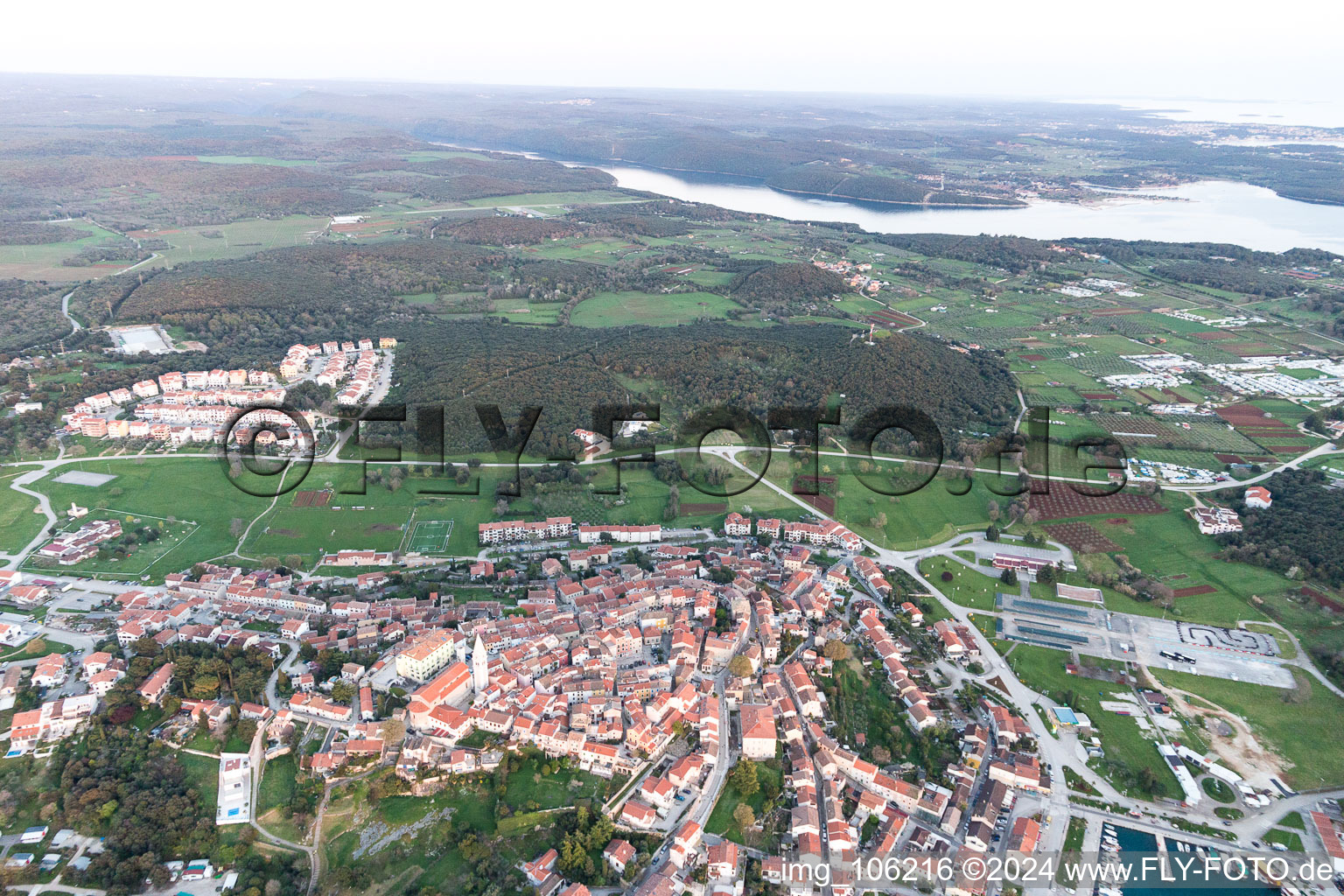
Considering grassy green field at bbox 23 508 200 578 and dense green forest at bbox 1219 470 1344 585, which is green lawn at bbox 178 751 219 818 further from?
dense green forest at bbox 1219 470 1344 585

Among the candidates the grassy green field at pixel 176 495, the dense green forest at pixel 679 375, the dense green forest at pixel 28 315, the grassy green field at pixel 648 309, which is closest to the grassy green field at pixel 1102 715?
the dense green forest at pixel 679 375

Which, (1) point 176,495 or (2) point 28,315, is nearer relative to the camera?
(1) point 176,495

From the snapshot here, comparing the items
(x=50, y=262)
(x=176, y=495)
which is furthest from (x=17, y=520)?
(x=50, y=262)

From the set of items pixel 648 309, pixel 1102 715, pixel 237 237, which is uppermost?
pixel 237 237

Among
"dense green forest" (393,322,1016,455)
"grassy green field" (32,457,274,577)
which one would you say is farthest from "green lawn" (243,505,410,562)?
"dense green forest" (393,322,1016,455)

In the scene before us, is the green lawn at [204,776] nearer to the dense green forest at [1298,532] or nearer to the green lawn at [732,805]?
the green lawn at [732,805]

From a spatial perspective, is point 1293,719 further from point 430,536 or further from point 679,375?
point 679,375

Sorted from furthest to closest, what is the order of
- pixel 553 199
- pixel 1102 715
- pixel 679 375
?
pixel 553 199
pixel 679 375
pixel 1102 715

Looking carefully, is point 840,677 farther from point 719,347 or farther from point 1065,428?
point 719,347
